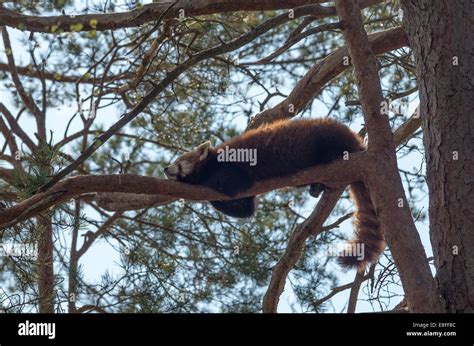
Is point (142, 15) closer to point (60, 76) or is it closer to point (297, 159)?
point (297, 159)

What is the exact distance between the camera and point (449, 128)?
4449 millimetres

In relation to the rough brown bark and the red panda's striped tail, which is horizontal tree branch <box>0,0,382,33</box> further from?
the red panda's striped tail

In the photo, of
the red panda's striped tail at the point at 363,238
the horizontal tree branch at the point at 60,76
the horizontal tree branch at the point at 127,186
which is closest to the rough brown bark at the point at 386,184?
the horizontal tree branch at the point at 127,186

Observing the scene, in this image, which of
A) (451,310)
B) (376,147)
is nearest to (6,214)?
(376,147)

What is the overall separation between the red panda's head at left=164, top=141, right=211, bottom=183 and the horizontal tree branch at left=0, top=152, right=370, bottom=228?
2.03 metres

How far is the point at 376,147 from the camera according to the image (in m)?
4.67

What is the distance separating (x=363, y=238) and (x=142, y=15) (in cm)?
251

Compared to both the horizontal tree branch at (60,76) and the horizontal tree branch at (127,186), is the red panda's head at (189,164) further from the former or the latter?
the horizontal tree branch at (127,186)

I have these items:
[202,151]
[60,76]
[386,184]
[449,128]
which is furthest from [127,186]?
[60,76]

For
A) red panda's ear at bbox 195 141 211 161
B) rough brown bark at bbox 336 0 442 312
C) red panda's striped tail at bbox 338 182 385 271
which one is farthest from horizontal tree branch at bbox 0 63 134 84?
rough brown bark at bbox 336 0 442 312

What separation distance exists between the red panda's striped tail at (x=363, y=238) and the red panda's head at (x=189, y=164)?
155 cm

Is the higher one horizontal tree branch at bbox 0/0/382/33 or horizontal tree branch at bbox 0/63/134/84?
horizontal tree branch at bbox 0/63/134/84

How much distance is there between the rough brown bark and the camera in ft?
13.4
